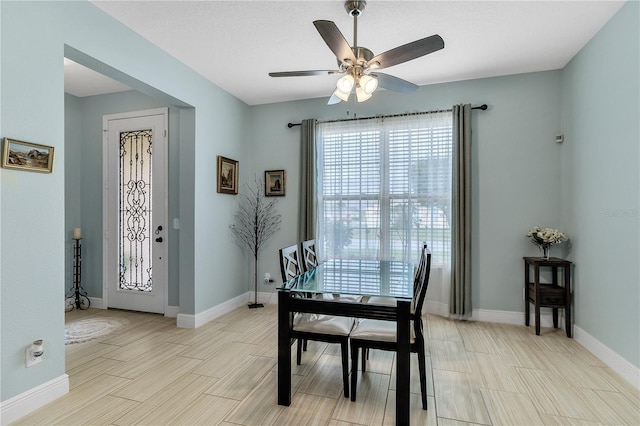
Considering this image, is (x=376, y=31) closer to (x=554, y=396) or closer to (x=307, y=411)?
(x=307, y=411)

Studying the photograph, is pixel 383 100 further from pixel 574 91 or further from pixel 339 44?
pixel 339 44

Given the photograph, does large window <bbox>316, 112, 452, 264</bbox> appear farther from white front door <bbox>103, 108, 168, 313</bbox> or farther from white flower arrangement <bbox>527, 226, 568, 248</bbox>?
white front door <bbox>103, 108, 168, 313</bbox>

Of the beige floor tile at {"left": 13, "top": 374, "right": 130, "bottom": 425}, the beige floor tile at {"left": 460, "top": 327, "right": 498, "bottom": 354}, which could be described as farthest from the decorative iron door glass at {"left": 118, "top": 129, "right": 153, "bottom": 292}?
the beige floor tile at {"left": 460, "top": 327, "right": 498, "bottom": 354}

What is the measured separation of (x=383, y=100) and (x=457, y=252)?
2.07m

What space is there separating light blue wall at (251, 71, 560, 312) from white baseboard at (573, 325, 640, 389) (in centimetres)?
62

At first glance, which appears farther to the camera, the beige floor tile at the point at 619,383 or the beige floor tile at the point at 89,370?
the beige floor tile at the point at 89,370

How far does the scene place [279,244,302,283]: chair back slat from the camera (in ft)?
8.16

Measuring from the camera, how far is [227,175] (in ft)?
13.8

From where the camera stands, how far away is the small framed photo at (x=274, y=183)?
14.9 ft

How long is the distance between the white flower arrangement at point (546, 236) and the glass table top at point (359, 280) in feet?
4.82

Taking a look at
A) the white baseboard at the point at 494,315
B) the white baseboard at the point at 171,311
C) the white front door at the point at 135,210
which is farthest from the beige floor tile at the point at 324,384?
the white front door at the point at 135,210

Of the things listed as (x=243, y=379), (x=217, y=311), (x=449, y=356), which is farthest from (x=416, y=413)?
(x=217, y=311)

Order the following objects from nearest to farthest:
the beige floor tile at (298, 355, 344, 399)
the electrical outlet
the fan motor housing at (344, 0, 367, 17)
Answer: the electrical outlet → the beige floor tile at (298, 355, 344, 399) → the fan motor housing at (344, 0, 367, 17)

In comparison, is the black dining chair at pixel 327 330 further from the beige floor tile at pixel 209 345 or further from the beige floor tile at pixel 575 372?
the beige floor tile at pixel 575 372
